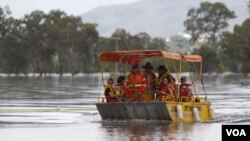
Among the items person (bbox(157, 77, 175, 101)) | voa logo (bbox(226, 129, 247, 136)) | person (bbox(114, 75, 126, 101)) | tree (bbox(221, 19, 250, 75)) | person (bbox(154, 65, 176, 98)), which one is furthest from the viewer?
tree (bbox(221, 19, 250, 75))

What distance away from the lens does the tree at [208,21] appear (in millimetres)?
167125

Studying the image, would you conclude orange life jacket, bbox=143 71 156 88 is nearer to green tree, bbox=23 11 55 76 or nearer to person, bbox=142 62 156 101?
person, bbox=142 62 156 101

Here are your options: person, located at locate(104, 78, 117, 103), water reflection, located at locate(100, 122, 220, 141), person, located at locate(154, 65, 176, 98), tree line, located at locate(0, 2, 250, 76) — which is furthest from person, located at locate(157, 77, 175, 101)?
tree line, located at locate(0, 2, 250, 76)

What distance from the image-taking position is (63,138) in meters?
21.7

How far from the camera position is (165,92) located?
1089 inches

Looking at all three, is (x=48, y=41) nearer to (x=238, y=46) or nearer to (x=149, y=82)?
(x=238, y=46)

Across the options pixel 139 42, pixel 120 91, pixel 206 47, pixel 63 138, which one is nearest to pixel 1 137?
pixel 63 138

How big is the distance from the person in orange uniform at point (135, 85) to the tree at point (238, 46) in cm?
11564

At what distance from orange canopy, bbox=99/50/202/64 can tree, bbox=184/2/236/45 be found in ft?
447

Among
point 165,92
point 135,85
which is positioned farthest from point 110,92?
point 165,92

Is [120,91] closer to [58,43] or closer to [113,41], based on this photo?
[58,43]

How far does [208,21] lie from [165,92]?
474 feet

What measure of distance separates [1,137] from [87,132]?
2.80 metres

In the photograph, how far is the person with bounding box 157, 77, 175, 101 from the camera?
27531 mm
